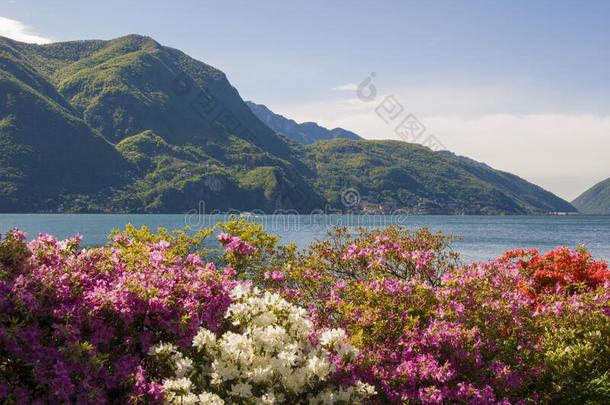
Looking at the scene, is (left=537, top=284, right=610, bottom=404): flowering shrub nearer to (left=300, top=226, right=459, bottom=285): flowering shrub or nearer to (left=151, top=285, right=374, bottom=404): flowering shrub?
(left=300, top=226, right=459, bottom=285): flowering shrub

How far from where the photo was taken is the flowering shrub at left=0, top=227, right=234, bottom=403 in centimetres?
661

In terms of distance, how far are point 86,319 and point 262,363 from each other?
7.66ft

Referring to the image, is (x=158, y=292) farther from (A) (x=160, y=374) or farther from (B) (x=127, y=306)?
(A) (x=160, y=374)

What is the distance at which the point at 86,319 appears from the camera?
23.7 feet

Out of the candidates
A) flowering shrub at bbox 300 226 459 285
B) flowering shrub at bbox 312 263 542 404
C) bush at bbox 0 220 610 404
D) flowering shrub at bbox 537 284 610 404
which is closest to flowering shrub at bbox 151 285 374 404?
bush at bbox 0 220 610 404

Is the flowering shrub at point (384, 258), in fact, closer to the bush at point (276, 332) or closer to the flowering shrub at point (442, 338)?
the bush at point (276, 332)

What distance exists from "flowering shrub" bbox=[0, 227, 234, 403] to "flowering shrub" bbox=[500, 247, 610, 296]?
384 inches

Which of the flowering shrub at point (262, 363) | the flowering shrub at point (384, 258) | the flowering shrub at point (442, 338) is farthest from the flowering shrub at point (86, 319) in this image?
the flowering shrub at point (384, 258)

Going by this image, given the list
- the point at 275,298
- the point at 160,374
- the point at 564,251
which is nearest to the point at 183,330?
the point at 160,374

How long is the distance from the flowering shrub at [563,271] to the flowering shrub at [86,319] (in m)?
9.76

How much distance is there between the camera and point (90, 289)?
8.06 metres

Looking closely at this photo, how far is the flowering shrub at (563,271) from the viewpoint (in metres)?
14.9

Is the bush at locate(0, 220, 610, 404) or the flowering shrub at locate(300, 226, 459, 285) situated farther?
the flowering shrub at locate(300, 226, 459, 285)

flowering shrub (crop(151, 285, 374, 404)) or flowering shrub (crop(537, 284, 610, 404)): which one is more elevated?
flowering shrub (crop(151, 285, 374, 404))
